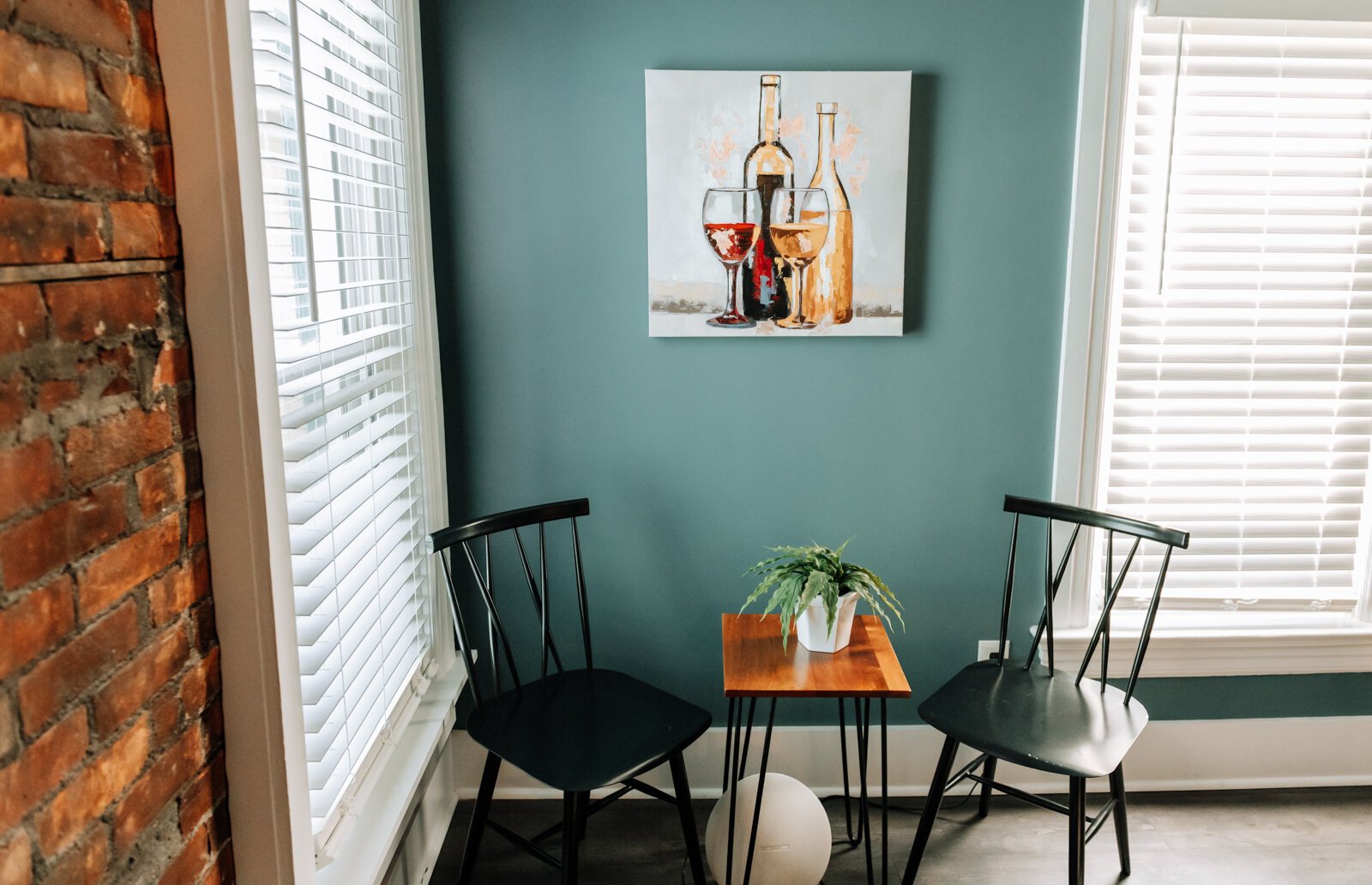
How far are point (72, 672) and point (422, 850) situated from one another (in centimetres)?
151

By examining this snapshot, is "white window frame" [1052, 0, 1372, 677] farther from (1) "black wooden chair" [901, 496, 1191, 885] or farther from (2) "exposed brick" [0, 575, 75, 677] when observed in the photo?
(2) "exposed brick" [0, 575, 75, 677]

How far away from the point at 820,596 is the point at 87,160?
1.54m

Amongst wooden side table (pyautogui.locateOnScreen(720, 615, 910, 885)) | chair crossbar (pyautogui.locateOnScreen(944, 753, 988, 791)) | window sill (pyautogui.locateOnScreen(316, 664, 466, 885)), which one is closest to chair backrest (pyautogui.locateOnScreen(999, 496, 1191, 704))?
chair crossbar (pyautogui.locateOnScreen(944, 753, 988, 791))

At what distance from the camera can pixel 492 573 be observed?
2490mm

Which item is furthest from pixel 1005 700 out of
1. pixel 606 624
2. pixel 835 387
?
pixel 606 624

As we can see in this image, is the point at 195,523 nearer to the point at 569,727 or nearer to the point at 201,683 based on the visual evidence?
the point at 201,683

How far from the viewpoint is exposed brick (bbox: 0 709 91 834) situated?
822 mm

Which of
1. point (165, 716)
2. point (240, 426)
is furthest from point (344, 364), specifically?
point (165, 716)

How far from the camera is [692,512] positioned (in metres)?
2.46

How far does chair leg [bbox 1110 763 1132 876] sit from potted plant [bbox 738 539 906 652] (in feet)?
2.38

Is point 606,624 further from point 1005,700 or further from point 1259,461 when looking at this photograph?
point 1259,461

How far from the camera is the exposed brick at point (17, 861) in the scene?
32.0 inches

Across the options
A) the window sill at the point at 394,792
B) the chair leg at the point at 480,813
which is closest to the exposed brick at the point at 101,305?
the window sill at the point at 394,792

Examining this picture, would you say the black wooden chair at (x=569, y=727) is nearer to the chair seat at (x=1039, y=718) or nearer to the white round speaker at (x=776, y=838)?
the white round speaker at (x=776, y=838)
